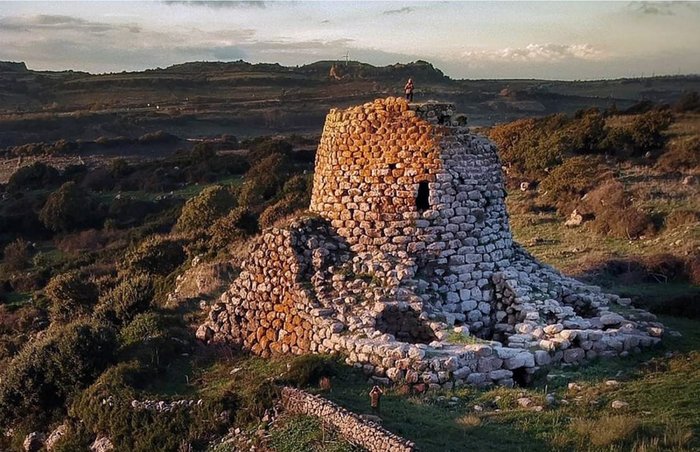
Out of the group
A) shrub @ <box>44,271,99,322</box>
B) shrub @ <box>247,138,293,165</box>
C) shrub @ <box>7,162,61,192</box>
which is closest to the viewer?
shrub @ <box>44,271,99,322</box>

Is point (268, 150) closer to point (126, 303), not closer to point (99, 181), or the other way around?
point (99, 181)

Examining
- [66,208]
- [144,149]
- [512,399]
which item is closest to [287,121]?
[144,149]

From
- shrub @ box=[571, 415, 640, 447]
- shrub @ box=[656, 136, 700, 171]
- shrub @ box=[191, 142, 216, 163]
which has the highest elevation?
shrub @ box=[656, 136, 700, 171]

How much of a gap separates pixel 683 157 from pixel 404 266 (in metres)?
20.1

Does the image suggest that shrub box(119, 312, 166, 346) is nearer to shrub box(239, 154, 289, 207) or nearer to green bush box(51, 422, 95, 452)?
green bush box(51, 422, 95, 452)

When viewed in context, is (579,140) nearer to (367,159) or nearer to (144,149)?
(367,159)

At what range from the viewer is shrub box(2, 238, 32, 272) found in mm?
25672

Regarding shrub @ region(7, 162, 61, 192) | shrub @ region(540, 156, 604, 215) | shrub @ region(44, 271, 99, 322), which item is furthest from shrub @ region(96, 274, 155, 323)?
shrub @ region(7, 162, 61, 192)

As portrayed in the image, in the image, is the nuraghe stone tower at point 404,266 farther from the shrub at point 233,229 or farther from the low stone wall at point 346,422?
the shrub at point 233,229

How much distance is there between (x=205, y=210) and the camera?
2497 centimetres

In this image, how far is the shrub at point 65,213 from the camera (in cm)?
3069

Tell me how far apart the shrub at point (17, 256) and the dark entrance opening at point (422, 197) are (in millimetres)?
20202

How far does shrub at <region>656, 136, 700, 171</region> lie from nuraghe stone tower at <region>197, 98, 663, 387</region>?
16.9m

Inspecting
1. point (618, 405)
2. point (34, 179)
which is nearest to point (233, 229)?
point (618, 405)
